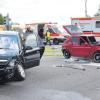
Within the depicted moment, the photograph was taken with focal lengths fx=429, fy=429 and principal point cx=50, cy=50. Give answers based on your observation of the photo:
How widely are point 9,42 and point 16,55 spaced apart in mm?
1254

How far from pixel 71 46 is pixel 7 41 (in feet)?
26.9

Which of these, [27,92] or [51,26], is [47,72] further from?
[51,26]

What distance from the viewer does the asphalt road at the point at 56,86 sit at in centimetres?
1077

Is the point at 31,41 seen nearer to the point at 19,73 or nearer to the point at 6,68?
the point at 19,73

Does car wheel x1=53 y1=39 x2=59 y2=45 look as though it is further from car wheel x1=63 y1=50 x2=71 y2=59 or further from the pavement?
the pavement

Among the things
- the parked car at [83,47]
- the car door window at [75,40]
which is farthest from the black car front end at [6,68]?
the car door window at [75,40]

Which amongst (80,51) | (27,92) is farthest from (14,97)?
(80,51)

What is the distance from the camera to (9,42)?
1405cm

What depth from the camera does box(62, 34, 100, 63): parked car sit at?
67.7ft

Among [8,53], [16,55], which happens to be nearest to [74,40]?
[16,55]

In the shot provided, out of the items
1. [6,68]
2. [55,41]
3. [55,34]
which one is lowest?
[55,41]

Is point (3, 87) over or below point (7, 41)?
below

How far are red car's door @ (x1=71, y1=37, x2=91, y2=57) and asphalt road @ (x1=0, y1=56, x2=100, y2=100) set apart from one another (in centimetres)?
356

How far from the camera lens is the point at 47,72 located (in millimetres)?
16266
